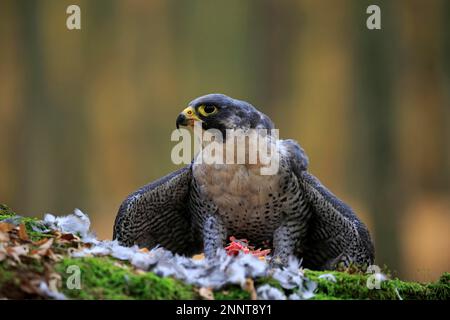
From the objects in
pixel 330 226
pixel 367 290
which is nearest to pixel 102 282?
pixel 367 290

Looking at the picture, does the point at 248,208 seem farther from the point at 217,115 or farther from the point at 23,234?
the point at 23,234

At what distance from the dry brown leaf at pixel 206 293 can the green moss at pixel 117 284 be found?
0.03m

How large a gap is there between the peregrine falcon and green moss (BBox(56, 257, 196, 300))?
1278 mm

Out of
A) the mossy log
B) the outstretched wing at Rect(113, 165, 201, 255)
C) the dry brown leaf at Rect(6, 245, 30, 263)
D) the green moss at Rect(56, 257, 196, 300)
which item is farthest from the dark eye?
the dry brown leaf at Rect(6, 245, 30, 263)

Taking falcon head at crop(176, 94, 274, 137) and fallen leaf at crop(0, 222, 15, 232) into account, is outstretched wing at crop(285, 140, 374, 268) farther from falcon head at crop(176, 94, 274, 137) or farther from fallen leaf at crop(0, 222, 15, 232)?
fallen leaf at crop(0, 222, 15, 232)

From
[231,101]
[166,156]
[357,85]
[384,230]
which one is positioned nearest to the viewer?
[231,101]

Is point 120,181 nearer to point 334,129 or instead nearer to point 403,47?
point 334,129

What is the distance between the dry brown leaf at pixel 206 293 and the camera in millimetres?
2230

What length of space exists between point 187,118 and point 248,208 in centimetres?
59

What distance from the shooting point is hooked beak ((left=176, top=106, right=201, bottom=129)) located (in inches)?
135

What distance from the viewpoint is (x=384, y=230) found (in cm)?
651

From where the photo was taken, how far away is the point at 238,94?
7.61 meters
